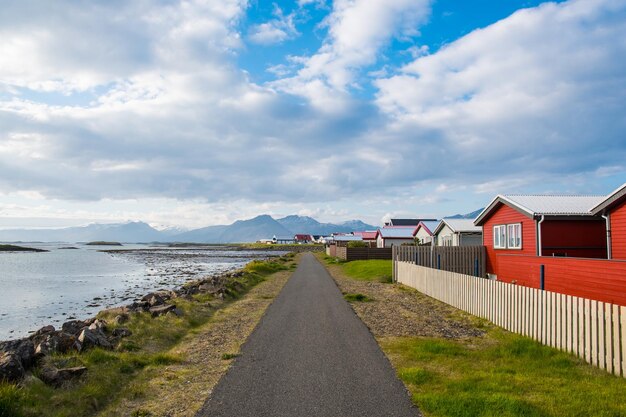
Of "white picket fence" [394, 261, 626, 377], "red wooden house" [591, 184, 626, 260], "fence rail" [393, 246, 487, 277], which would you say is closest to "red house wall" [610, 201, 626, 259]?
"red wooden house" [591, 184, 626, 260]

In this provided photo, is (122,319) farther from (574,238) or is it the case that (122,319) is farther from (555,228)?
(574,238)

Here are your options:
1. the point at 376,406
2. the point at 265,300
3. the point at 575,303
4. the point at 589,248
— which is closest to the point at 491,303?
the point at 575,303

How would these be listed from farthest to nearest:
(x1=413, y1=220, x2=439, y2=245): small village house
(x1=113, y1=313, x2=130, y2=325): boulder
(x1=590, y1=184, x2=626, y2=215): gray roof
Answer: (x1=413, y1=220, x2=439, y2=245): small village house < (x1=590, y1=184, x2=626, y2=215): gray roof < (x1=113, y1=313, x2=130, y2=325): boulder

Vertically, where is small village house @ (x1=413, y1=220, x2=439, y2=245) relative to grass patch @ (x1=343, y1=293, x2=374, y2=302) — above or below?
above

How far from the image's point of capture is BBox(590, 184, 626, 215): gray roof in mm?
18297

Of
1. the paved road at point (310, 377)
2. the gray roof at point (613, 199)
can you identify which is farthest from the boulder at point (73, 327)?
the gray roof at point (613, 199)

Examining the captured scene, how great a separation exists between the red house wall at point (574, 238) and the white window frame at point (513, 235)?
207cm

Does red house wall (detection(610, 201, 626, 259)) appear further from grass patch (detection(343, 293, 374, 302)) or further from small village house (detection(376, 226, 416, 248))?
small village house (detection(376, 226, 416, 248))

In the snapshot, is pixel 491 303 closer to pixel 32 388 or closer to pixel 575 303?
pixel 575 303

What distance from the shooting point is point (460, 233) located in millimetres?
41094

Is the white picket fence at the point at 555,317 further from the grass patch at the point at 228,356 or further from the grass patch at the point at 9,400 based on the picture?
the grass patch at the point at 9,400

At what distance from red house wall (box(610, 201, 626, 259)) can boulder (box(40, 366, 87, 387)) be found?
20.0 meters

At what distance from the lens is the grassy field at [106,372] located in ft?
23.1

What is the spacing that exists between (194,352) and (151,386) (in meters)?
2.75
